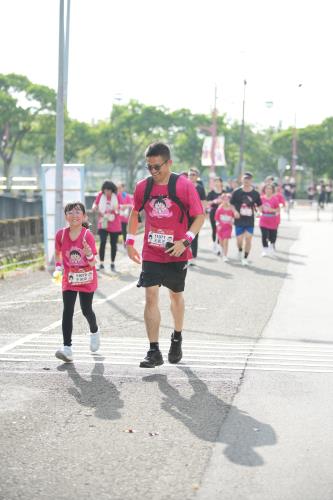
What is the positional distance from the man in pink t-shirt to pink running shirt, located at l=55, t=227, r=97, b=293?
1.73 ft

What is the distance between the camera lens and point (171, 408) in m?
6.31

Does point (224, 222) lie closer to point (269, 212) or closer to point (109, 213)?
point (269, 212)

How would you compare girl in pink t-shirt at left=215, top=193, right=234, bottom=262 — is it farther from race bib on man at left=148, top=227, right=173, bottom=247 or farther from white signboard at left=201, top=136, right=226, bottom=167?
white signboard at left=201, top=136, right=226, bottom=167

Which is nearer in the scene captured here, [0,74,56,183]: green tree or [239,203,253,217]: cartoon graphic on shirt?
[239,203,253,217]: cartoon graphic on shirt

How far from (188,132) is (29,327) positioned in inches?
3263

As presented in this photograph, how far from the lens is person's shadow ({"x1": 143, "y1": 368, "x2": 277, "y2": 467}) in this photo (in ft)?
17.3

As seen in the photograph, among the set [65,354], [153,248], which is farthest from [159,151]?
[65,354]

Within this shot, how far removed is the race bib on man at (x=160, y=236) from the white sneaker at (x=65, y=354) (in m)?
1.12

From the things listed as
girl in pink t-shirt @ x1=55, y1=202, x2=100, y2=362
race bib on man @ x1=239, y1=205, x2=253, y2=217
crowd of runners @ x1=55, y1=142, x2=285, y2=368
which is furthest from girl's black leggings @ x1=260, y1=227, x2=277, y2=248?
girl in pink t-shirt @ x1=55, y1=202, x2=100, y2=362

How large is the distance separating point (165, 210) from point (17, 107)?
222ft

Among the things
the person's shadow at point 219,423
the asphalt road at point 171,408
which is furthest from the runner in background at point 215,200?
the person's shadow at point 219,423

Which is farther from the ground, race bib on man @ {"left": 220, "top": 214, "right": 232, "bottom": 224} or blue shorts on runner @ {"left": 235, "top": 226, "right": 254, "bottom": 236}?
race bib on man @ {"left": 220, "top": 214, "right": 232, "bottom": 224}

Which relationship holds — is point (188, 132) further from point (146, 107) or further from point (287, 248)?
point (287, 248)

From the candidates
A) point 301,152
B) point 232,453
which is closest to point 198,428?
point 232,453
